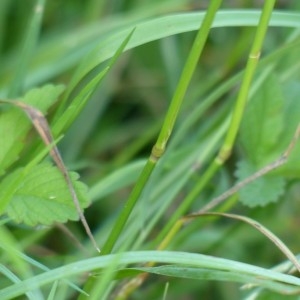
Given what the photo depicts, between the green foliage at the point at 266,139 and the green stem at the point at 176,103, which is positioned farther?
the green foliage at the point at 266,139

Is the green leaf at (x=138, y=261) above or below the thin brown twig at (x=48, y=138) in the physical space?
below

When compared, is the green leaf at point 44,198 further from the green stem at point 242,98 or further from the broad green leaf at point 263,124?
the broad green leaf at point 263,124

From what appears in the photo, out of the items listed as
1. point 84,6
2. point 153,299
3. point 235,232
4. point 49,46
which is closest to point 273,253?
point 235,232

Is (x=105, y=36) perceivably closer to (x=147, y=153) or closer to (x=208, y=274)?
(x=147, y=153)

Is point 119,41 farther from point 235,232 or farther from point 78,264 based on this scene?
point 235,232

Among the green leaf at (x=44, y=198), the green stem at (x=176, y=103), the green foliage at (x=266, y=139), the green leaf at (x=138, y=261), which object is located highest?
the green foliage at (x=266, y=139)

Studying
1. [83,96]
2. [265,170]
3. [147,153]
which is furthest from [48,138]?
[147,153]

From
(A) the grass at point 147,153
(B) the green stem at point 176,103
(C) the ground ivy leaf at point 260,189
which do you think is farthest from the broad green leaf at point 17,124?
(C) the ground ivy leaf at point 260,189

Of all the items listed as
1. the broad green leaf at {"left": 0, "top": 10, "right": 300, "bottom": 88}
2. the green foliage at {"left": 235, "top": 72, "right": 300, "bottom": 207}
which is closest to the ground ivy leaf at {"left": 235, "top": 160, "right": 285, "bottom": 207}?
the green foliage at {"left": 235, "top": 72, "right": 300, "bottom": 207}
